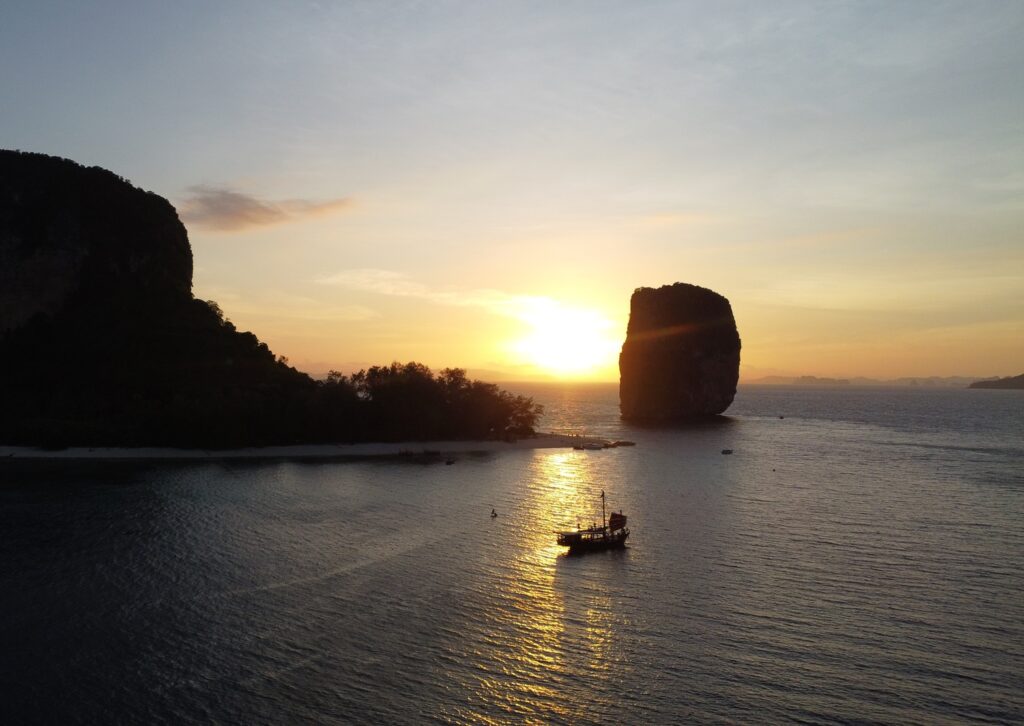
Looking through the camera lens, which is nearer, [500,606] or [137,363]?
[500,606]

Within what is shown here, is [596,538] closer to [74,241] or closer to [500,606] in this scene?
[500,606]

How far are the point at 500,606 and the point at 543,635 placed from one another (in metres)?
5.62

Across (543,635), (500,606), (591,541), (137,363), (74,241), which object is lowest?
(543,635)

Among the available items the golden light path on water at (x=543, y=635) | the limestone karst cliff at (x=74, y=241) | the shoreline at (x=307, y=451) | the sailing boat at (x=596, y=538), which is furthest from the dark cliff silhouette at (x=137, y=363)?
the sailing boat at (x=596, y=538)

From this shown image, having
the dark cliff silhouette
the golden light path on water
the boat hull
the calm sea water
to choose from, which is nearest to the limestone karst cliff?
the dark cliff silhouette

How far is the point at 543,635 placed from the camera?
42.2 m

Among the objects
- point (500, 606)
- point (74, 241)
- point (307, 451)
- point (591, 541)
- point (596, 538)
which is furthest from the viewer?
point (74, 241)

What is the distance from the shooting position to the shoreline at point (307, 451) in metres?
117

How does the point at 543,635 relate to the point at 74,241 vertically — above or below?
below

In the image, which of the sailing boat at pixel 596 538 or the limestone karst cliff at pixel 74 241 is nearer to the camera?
the sailing boat at pixel 596 538

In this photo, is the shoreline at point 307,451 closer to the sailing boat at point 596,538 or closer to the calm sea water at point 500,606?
the calm sea water at point 500,606

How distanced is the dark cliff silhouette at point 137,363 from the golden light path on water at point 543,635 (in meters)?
77.1

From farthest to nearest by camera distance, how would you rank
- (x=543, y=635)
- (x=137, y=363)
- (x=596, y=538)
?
(x=137, y=363), (x=596, y=538), (x=543, y=635)

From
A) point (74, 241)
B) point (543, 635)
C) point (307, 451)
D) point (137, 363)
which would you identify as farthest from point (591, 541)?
point (74, 241)
